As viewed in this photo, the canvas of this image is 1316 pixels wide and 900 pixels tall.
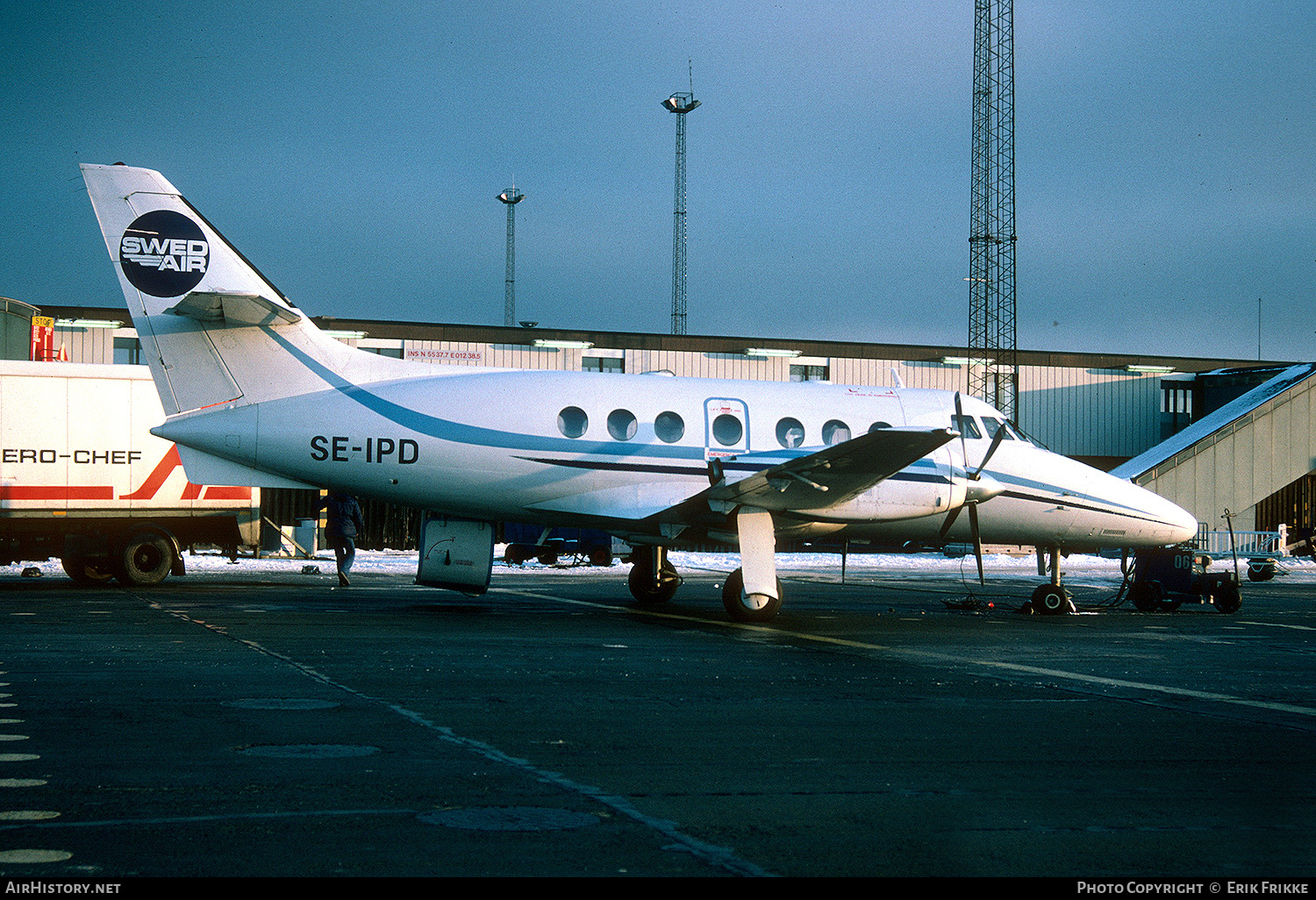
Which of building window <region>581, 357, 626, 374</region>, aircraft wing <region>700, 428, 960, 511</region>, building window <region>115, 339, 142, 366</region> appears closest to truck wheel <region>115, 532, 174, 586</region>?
aircraft wing <region>700, 428, 960, 511</region>

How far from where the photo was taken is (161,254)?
15.4 meters

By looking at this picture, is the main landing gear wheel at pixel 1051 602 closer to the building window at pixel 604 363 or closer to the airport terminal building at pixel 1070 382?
the airport terminal building at pixel 1070 382

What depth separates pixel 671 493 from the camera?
16.5 metres

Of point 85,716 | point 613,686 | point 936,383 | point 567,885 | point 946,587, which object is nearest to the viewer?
point 567,885

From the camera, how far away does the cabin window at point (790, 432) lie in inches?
678

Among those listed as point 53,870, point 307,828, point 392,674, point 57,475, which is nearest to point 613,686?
point 392,674

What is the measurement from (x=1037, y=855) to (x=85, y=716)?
581 centimetres

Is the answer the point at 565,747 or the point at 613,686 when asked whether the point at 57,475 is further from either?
the point at 565,747

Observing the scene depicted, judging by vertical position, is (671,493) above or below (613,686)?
above

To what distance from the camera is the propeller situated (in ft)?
55.0

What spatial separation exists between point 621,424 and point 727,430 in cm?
166

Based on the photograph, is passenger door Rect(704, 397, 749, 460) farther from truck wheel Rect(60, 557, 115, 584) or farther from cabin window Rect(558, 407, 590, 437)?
truck wheel Rect(60, 557, 115, 584)

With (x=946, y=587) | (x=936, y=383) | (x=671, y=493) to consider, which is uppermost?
(x=936, y=383)

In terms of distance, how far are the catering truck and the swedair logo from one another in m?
5.69
